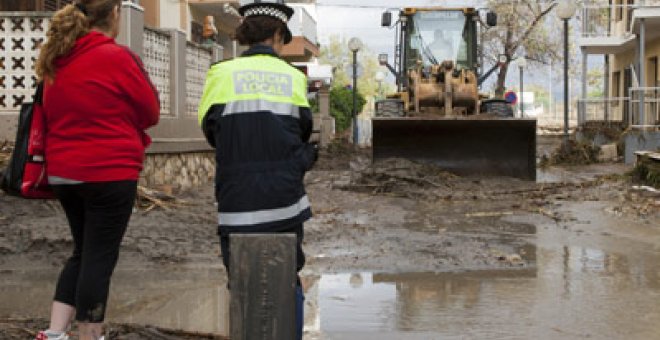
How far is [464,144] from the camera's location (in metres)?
14.0

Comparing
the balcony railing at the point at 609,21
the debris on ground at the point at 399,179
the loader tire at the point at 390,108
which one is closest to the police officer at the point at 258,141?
the debris on ground at the point at 399,179

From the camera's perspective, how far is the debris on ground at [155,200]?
323 inches

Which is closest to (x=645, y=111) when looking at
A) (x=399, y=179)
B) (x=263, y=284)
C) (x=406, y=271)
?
(x=399, y=179)

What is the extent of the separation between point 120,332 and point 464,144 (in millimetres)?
10178

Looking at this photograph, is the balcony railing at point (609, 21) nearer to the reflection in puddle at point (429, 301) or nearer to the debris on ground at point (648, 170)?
the debris on ground at point (648, 170)

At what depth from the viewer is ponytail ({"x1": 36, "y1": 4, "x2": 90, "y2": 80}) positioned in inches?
145

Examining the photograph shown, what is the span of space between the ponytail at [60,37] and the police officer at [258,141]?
0.60m

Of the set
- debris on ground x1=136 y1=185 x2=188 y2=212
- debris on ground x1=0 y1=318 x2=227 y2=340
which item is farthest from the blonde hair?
debris on ground x1=136 y1=185 x2=188 y2=212

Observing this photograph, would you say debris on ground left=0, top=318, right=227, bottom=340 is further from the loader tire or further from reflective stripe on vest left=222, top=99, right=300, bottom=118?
the loader tire

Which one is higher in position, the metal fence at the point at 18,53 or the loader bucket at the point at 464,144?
the metal fence at the point at 18,53

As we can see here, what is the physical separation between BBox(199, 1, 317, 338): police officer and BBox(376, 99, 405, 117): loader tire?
1164cm

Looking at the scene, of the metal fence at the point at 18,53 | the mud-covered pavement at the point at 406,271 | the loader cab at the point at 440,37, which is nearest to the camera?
the mud-covered pavement at the point at 406,271

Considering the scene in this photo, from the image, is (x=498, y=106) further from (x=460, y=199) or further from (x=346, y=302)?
(x=346, y=302)

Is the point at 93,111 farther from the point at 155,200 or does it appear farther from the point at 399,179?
the point at 399,179
